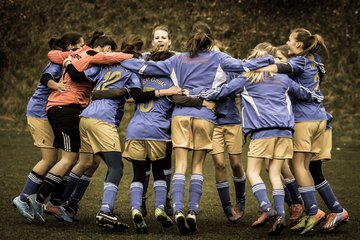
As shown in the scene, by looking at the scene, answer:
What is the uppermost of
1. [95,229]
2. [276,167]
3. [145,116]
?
[145,116]

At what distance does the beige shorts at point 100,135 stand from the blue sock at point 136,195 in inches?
15.9

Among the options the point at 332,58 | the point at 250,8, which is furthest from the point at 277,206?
the point at 250,8

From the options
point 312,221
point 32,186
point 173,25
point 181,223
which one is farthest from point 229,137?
point 173,25

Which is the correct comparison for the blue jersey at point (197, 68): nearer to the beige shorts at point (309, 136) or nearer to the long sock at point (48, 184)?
the beige shorts at point (309, 136)

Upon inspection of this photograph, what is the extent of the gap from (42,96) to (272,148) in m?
2.67

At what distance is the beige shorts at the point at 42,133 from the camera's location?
820 cm

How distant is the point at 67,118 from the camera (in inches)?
308

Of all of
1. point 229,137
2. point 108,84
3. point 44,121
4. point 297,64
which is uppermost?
point 297,64

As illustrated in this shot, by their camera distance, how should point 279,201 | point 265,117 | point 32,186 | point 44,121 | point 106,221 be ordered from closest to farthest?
point 106,221 < point 279,201 < point 265,117 < point 32,186 < point 44,121

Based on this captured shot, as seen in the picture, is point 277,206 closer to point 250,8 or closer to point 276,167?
point 276,167

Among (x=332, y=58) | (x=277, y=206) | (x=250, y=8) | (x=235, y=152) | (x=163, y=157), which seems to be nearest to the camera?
(x=277, y=206)

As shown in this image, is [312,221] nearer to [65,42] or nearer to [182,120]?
[182,120]

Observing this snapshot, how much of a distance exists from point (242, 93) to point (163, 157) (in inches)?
39.5

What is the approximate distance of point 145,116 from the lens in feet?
24.3
